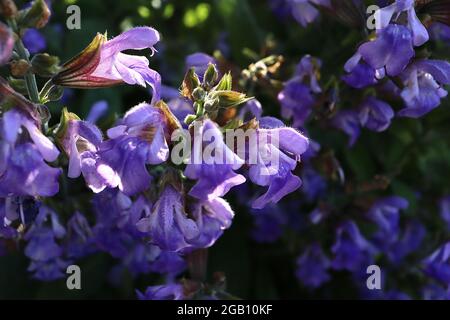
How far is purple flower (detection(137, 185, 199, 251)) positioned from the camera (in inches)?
44.4

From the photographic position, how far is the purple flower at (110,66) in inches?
44.1

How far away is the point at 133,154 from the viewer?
106cm

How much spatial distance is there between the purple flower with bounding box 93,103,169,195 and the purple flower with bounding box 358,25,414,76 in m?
0.42

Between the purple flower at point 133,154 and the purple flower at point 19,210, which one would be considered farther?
the purple flower at point 19,210

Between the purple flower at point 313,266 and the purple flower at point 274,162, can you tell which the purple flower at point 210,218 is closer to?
the purple flower at point 274,162

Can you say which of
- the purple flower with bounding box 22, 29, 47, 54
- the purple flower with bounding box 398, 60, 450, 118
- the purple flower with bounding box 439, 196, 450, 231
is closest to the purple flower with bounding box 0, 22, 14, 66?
the purple flower with bounding box 22, 29, 47, 54

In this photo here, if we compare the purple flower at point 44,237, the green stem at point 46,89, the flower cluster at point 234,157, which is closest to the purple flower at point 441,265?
the flower cluster at point 234,157

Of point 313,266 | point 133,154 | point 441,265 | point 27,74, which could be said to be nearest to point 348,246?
point 313,266

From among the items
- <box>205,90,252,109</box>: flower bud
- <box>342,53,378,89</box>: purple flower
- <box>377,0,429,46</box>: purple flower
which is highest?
<box>377,0,429,46</box>: purple flower

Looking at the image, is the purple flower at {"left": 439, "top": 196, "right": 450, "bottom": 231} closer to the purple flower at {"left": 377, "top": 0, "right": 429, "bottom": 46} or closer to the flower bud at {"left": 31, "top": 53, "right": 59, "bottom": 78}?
the purple flower at {"left": 377, "top": 0, "right": 429, "bottom": 46}

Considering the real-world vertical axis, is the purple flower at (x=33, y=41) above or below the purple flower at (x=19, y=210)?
above

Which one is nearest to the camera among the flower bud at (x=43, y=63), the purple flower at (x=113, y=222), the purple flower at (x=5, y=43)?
the purple flower at (x=5, y=43)

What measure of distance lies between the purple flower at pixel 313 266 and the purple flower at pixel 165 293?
54 centimetres
